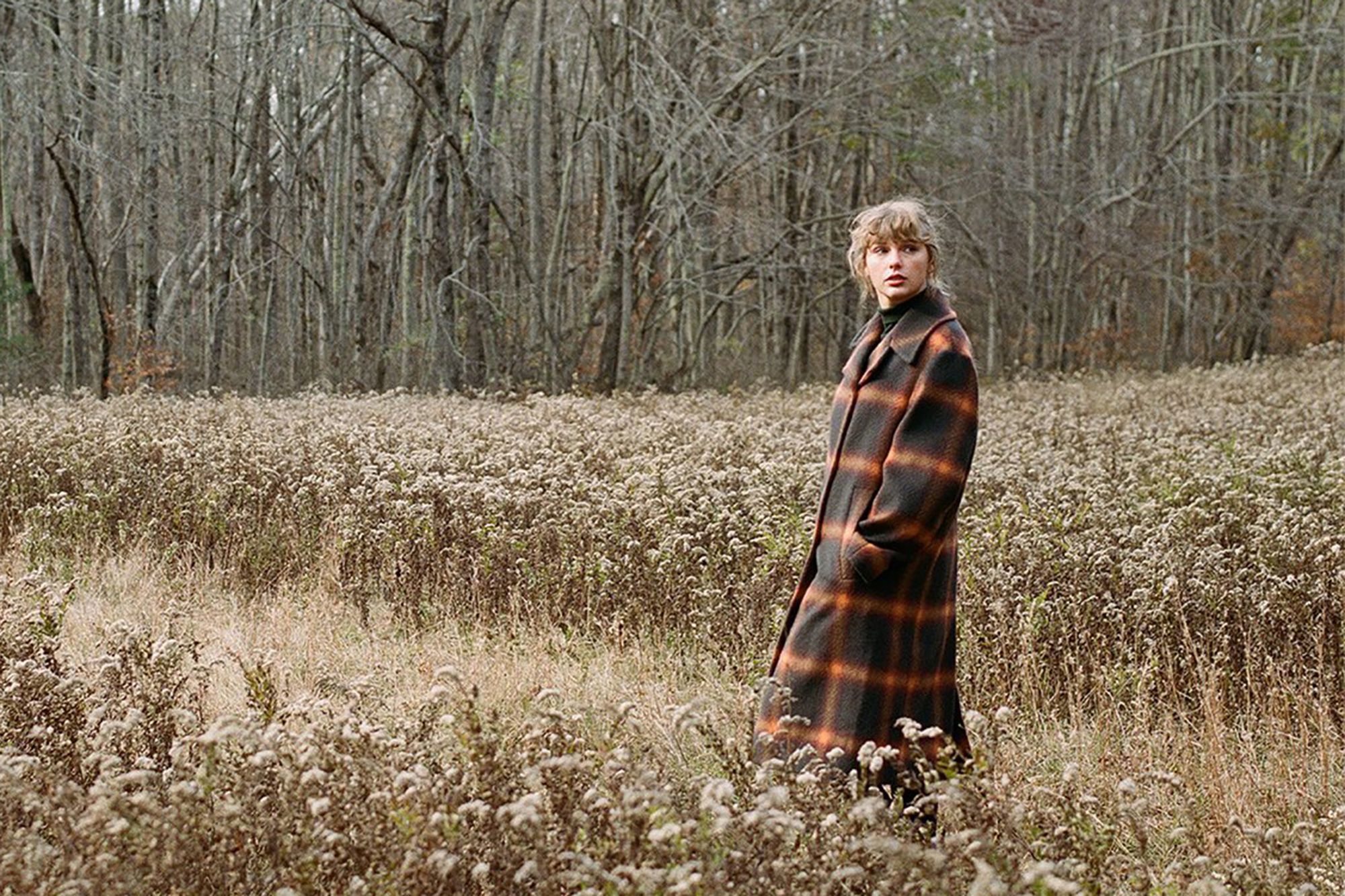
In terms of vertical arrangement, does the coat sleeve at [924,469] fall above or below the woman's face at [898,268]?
below

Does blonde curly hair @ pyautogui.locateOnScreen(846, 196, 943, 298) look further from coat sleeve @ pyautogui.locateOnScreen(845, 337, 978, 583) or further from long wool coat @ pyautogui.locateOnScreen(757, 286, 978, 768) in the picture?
coat sleeve @ pyautogui.locateOnScreen(845, 337, 978, 583)

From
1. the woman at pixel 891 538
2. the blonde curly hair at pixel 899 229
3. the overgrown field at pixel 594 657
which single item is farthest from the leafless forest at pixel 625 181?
the woman at pixel 891 538

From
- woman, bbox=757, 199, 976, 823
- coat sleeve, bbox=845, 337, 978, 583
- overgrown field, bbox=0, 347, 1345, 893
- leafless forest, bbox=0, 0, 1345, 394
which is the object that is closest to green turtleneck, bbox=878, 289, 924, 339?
woman, bbox=757, 199, 976, 823

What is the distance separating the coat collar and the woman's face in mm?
46

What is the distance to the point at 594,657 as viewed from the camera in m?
6.51

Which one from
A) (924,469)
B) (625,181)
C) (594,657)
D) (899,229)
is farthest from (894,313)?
(625,181)

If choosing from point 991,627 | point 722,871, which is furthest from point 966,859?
point 991,627

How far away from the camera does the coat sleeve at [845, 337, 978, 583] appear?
3.85 m

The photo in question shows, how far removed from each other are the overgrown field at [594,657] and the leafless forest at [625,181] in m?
4.45

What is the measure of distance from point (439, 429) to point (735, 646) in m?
5.00

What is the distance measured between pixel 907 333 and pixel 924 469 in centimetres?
43

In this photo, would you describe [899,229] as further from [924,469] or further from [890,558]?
[890,558]

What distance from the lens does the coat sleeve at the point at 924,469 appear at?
12.6 ft

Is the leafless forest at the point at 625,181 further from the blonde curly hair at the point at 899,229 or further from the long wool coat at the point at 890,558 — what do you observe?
the long wool coat at the point at 890,558
